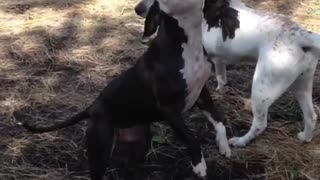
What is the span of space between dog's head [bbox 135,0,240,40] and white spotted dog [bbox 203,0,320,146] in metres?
0.06

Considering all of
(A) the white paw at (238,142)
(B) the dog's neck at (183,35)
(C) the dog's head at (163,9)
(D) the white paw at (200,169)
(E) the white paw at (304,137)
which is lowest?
(A) the white paw at (238,142)

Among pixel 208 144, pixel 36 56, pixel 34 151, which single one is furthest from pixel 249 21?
pixel 36 56

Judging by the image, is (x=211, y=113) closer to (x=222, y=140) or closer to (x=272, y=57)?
(x=222, y=140)

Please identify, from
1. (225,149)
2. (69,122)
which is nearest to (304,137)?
(225,149)

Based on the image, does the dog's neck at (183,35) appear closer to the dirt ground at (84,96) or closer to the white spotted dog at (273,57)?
the white spotted dog at (273,57)

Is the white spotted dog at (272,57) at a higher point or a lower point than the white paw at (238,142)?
higher

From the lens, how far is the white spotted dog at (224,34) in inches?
132

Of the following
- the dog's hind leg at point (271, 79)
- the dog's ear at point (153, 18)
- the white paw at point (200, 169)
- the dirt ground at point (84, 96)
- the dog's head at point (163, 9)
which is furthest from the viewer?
the dirt ground at point (84, 96)

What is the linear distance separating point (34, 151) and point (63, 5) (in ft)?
9.27

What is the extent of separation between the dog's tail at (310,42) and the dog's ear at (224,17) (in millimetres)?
464

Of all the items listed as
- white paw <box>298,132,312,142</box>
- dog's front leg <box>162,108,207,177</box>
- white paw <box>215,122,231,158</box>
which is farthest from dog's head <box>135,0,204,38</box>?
white paw <box>298,132,312,142</box>

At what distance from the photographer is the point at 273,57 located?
145 inches

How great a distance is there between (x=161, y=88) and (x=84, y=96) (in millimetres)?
1444

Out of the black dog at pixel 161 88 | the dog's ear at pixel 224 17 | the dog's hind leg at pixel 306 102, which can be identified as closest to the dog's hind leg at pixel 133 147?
the black dog at pixel 161 88
